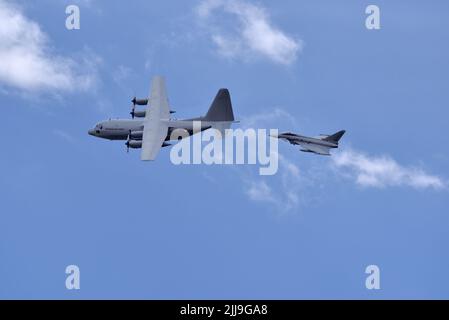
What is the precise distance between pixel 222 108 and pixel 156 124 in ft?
33.2

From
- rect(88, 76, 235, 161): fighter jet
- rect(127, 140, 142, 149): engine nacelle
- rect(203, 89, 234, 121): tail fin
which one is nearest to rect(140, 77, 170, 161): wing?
rect(88, 76, 235, 161): fighter jet

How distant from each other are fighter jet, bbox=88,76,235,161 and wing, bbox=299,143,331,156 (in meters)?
14.1

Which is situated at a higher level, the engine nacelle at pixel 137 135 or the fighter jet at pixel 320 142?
the fighter jet at pixel 320 142

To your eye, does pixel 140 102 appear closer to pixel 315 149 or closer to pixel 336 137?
pixel 315 149

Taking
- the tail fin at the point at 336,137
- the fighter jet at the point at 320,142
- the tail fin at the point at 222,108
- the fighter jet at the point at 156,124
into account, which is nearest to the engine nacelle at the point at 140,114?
the fighter jet at the point at 156,124

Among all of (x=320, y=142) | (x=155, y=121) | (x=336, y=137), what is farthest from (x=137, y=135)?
(x=336, y=137)

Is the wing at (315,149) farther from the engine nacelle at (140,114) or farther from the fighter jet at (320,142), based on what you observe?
the engine nacelle at (140,114)

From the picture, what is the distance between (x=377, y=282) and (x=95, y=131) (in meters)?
60.2

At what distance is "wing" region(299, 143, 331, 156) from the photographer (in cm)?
10812

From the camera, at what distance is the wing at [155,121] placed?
95.2m

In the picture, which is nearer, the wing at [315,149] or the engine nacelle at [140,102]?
the wing at [315,149]

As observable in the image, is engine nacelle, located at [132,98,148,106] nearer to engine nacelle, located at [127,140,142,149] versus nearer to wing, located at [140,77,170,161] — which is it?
wing, located at [140,77,170,161]

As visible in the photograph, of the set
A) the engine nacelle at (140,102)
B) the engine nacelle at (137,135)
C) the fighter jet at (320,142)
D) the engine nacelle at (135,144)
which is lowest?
the engine nacelle at (135,144)

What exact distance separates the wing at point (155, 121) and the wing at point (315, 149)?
880 inches
